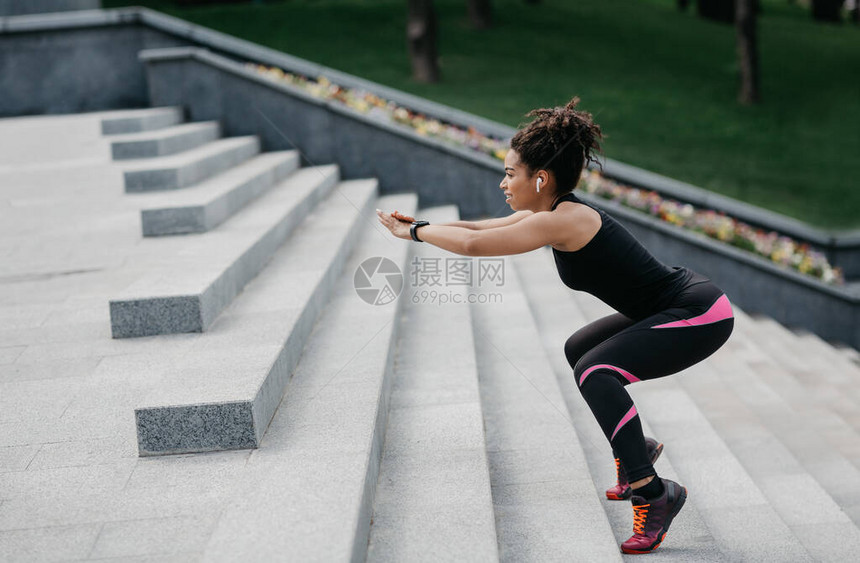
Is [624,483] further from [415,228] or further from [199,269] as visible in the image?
[199,269]

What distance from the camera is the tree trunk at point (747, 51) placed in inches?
732

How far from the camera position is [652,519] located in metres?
3.51

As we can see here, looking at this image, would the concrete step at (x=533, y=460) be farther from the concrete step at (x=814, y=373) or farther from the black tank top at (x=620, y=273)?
the concrete step at (x=814, y=373)

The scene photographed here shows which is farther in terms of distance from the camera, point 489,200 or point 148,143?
point 489,200

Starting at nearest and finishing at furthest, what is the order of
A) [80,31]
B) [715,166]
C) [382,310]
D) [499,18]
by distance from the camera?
[382,310] → [80,31] → [715,166] → [499,18]

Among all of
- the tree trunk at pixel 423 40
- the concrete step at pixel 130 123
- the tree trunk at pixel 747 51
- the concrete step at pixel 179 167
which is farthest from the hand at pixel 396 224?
the tree trunk at pixel 747 51

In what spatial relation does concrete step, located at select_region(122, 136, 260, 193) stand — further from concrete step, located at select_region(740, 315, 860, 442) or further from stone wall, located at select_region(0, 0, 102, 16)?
concrete step, located at select_region(740, 315, 860, 442)

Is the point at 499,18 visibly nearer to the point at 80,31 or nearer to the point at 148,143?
the point at 80,31

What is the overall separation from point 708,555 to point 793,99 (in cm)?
1929

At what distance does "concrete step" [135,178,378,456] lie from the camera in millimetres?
3574

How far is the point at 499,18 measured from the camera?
2359cm

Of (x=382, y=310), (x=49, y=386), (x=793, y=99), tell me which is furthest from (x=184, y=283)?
(x=793, y=99)

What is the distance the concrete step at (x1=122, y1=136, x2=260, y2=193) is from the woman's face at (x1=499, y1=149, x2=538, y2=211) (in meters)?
4.82
